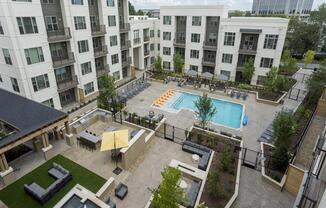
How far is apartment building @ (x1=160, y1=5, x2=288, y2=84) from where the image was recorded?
1232 inches

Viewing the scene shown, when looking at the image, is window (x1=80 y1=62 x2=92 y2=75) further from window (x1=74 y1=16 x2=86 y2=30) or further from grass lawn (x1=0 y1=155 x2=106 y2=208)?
grass lawn (x1=0 y1=155 x2=106 y2=208)

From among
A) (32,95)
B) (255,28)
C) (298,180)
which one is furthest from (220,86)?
(32,95)

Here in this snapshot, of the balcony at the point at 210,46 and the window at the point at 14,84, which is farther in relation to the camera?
the balcony at the point at 210,46

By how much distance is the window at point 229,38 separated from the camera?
3359 cm

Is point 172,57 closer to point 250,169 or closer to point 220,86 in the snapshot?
point 220,86

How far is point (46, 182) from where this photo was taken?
46.1ft

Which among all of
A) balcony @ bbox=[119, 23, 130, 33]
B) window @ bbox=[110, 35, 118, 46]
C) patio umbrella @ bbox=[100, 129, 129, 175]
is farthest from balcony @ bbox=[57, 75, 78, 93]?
patio umbrella @ bbox=[100, 129, 129, 175]

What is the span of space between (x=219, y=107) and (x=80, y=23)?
22.0m

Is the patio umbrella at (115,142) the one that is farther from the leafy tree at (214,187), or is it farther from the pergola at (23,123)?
the leafy tree at (214,187)

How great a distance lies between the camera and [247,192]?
13.9 m

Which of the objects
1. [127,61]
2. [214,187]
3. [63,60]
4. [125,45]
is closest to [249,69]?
[127,61]

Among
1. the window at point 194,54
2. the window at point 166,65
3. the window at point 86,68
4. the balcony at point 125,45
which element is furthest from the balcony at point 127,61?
the window at point 194,54

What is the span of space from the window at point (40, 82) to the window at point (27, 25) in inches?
190

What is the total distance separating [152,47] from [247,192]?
38.5 meters
